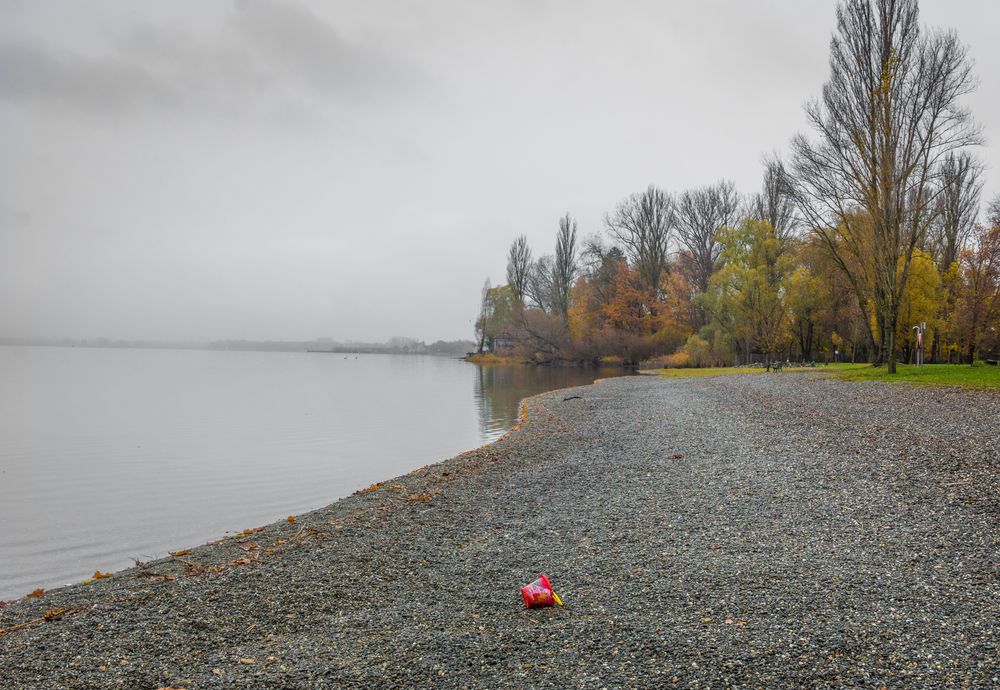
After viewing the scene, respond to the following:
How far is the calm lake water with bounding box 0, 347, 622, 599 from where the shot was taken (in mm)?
7828

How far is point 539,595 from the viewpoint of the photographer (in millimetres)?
4598

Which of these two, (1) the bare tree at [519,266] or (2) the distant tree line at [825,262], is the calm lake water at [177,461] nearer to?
(2) the distant tree line at [825,262]

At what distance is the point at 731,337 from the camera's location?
127 feet

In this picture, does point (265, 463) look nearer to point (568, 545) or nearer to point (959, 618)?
point (568, 545)

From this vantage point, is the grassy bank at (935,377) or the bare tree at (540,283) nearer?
the grassy bank at (935,377)

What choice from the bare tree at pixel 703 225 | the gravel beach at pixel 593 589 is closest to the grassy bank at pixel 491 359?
the bare tree at pixel 703 225

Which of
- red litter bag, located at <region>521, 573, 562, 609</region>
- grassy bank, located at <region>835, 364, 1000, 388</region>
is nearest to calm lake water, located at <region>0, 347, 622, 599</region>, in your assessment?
red litter bag, located at <region>521, 573, 562, 609</region>

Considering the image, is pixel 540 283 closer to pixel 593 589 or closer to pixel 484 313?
pixel 484 313

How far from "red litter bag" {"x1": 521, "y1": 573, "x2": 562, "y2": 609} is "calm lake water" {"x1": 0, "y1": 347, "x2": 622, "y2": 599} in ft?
16.8

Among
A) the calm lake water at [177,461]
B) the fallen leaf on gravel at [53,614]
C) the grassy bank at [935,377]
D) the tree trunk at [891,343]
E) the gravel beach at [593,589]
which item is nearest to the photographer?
the gravel beach at [593,589]

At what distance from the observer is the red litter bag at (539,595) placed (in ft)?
15.0

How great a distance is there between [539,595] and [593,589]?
1.84 ft

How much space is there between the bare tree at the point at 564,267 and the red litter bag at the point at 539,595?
54699 millimetres

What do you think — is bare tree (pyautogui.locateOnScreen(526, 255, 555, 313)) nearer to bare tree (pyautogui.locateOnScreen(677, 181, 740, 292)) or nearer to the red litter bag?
bare tree (pyautogui.locateOnScreen(677, 181, 740, 292))
